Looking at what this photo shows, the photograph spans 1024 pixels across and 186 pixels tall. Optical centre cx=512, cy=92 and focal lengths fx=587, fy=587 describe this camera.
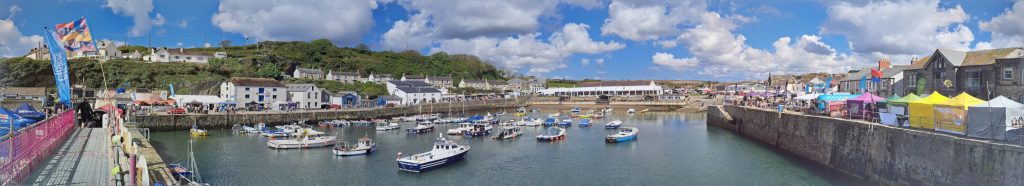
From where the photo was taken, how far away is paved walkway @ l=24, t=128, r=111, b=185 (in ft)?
49.7

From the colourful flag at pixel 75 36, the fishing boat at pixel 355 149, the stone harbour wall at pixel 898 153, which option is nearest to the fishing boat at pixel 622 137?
the stone harbour wall at pixel 898 153

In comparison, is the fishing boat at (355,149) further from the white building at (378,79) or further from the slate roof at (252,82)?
the white building at (378,79)

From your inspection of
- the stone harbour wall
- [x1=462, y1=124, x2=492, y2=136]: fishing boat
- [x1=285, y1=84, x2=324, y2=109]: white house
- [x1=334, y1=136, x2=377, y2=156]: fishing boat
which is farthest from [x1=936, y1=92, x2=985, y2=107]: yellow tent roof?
[x1=285, y1=84, x2=324, y2=109]: white house

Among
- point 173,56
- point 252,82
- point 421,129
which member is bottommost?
point 421,129

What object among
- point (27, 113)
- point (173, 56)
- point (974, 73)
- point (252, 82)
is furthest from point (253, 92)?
point (974, 73)

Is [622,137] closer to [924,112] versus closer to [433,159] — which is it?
[433,159]

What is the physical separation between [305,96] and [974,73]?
209ft

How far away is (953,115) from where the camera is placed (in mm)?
19719

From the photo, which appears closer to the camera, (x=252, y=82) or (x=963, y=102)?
(x=963, y=102)

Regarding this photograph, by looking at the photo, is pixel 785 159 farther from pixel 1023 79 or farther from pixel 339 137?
pixel 339 137

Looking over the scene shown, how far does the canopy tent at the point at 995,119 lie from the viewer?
691 inches

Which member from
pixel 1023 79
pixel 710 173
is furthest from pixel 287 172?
pixel 1023 79

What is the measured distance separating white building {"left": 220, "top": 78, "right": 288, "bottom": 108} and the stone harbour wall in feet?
183

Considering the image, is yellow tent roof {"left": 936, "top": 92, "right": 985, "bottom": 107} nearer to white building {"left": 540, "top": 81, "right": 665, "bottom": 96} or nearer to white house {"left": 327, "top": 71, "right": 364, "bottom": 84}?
white building {"left": 540, "top": 81, "right": 665, "bottom": 96}
